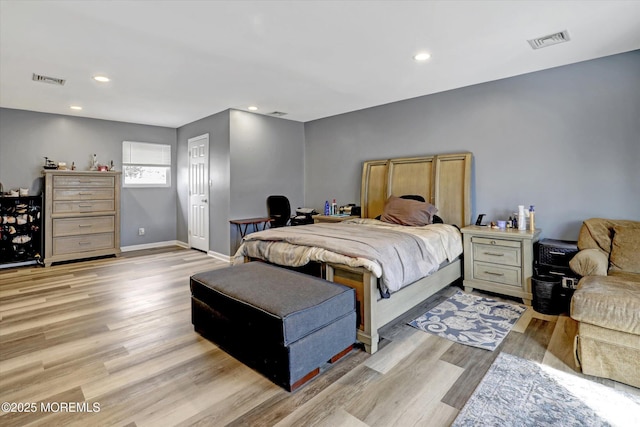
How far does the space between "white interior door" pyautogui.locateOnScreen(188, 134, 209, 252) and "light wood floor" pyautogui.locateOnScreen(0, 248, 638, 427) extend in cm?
254

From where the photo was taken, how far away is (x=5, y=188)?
16.0 feet

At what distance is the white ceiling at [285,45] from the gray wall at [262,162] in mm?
919

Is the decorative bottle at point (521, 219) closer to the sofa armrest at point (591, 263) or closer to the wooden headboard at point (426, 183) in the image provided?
the wooden headboard at point (426, 183)

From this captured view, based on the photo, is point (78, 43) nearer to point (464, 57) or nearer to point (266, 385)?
point (266, 385)

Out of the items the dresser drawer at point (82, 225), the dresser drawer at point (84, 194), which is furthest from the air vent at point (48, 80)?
the dresser drawer at point (82, 225)

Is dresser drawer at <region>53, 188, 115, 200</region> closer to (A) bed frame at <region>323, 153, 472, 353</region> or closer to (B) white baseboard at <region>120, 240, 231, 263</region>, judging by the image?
(B) white baseboard at <region>120, 240, 231, 263</region>

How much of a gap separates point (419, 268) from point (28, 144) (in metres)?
6.21

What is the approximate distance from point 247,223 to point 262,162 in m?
1.19

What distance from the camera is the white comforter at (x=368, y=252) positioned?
229 cm

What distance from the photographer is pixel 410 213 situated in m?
3.84

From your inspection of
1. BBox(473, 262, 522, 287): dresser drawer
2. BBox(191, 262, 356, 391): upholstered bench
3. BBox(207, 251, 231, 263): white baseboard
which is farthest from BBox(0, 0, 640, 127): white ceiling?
BBox(207, 251, 231, 263): white baseboard

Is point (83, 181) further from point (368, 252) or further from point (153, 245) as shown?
point (368, 252)

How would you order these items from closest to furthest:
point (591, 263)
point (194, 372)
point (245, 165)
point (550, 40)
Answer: point (194, 372) → point (591, 263) → point (550, 40) → point (245, 165)

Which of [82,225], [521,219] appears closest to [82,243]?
[82,225]
